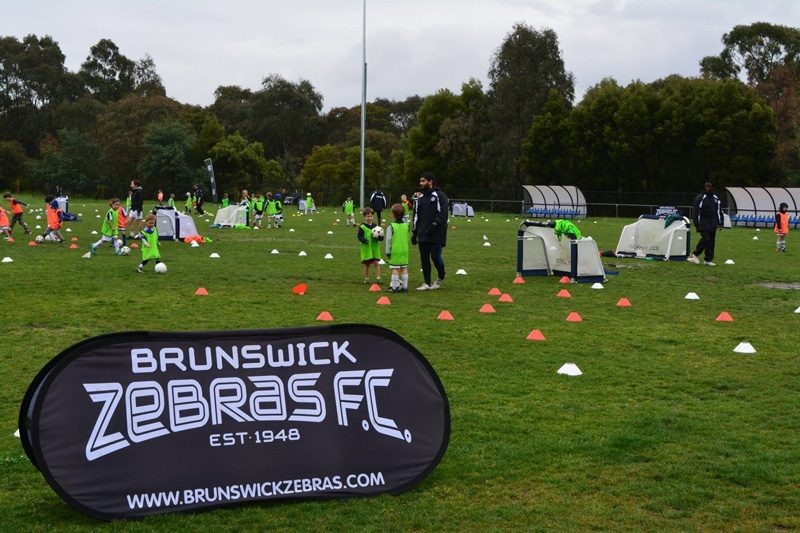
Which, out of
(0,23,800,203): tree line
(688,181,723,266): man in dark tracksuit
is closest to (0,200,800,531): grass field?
(688,181,723,266): man in dark tracksuit

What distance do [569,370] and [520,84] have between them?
6252cm

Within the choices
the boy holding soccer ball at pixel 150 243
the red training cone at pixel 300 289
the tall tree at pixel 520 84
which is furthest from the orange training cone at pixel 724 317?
the tall tree at pixel 520 84

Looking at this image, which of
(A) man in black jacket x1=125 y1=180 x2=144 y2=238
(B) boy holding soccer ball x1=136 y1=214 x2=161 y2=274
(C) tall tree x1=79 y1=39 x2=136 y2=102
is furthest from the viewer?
(C) tall tree x1=79 y1=39 x2=136 y2=102

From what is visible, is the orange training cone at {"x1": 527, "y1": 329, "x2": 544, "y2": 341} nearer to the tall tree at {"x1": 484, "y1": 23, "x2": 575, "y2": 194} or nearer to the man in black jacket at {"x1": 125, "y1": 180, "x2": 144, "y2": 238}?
the man in black jacket at {"x1": 125, "y1": 180, "x2": 144, "y2": 238}

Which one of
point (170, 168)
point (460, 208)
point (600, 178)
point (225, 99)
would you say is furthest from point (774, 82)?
point (225, 99)

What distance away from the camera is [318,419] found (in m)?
5.61

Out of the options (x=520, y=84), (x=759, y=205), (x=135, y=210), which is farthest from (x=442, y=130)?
(x=135, y=210)

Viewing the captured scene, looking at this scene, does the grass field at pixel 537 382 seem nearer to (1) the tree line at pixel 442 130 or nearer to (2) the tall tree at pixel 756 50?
(1) the tree line at pixel 442 130

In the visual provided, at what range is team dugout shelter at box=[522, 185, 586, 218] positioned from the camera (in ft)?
192

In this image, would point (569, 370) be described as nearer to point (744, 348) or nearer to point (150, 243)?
point (744, 348)

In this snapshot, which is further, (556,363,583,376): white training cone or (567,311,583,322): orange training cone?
(567,311,583,322): orange training cone

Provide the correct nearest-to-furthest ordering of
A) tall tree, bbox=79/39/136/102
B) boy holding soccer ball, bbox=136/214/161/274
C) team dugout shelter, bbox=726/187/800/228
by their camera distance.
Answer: boy holding soccer ball, bbox=136/214/161/274 → team dugout shelter, bbox=726/187/800/228 → tall tree, bbox=79/39/136/102

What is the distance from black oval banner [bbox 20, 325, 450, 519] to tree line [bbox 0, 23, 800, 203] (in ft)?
189

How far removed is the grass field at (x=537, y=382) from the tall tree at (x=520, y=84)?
163ft
